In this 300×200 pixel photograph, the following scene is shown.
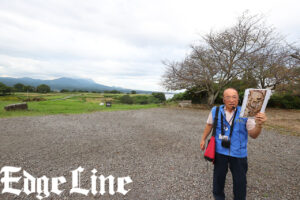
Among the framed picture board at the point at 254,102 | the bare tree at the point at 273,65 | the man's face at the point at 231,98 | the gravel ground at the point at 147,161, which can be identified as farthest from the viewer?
the bare tree at the point at 273,65

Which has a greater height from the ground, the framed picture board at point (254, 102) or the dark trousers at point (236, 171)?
the framed picture board at point (254, 102)

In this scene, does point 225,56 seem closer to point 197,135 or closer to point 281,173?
point 197,135

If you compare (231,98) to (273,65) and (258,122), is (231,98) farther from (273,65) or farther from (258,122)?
(273,65)

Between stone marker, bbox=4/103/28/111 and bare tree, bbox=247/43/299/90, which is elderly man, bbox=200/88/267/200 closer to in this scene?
bare tree, bbox=247/43/299/90

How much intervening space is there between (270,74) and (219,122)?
13224 millimetres

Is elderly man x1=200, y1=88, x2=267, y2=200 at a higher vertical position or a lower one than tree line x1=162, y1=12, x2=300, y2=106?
lower

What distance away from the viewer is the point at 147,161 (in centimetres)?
365

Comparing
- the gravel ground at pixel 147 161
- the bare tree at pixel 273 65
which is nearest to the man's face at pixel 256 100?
the gravel ground at pixel 147 161

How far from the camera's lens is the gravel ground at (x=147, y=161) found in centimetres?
260

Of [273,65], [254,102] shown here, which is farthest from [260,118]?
[273,65]

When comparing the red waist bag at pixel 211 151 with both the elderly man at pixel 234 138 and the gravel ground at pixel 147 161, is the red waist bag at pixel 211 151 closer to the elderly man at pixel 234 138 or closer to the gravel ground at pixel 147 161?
the elderly man at pixel 234 138

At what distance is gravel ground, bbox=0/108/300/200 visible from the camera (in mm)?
2604

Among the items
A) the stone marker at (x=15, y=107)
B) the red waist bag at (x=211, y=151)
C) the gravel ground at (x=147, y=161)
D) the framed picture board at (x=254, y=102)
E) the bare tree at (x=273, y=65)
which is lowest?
the gravel ground at (x=147, y=161)

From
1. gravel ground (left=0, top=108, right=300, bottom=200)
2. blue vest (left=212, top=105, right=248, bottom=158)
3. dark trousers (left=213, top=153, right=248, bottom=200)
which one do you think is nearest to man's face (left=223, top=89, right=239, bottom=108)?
blue vest (left=212, top=105, right=248, bottom=158)
